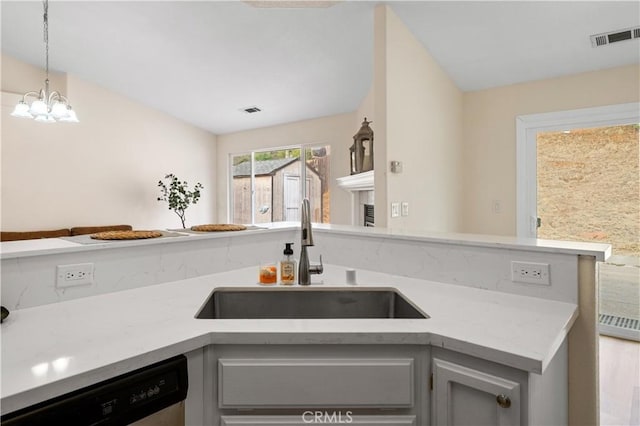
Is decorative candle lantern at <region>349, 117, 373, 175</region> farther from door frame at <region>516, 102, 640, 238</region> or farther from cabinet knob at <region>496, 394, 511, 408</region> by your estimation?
cabinet knob at <region>496, 394, 511, 408</region>

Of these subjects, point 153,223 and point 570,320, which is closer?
point 570,320

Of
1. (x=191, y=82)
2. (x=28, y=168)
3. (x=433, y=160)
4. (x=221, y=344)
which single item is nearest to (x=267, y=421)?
(x=221, y=344)

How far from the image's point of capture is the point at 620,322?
10.6 feet

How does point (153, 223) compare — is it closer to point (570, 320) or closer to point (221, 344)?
point (221, 344)

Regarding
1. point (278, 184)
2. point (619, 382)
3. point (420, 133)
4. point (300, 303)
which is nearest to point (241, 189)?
point (278, 184)

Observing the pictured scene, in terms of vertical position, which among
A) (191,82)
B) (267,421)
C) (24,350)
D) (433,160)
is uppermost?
(191,82)

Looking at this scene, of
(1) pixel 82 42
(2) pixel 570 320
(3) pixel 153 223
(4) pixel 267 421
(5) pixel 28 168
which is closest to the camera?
(4) pixel 267 421

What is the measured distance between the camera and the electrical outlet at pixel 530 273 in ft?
4.19

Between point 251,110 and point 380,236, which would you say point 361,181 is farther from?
point 251,110

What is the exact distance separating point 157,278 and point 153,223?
449cm

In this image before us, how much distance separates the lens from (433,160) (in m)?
3.43

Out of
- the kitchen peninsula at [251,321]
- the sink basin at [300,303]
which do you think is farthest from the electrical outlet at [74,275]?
the sink basin at [300,303]

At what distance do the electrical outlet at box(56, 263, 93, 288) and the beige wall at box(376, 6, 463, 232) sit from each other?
2.04m

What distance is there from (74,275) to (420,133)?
2.76 m
